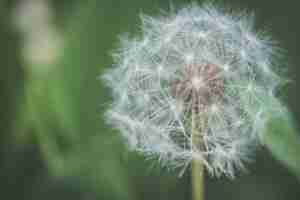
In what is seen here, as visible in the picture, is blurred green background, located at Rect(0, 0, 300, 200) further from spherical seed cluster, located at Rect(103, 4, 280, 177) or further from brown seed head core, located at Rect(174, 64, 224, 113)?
brown seed head core, located at Rect(174, 64, 224, 113)

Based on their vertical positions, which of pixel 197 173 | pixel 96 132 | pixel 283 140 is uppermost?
pixel 96 132

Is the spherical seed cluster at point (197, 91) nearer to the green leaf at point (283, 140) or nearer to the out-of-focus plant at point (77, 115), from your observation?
the green leaf at point (283, 140)

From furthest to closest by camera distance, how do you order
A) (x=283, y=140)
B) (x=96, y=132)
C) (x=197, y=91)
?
(x=96, y=132)
(x=283, y=140)
(x=197, y=91)

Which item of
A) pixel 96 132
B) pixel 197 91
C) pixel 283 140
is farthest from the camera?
pixel 96 132

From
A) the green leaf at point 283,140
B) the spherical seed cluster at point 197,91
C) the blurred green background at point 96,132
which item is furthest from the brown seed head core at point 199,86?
the blurred green background at point 96,132

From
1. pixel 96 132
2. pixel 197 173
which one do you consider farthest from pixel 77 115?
pixel 197 173

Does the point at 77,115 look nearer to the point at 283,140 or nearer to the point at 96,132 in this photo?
the point at 96,132

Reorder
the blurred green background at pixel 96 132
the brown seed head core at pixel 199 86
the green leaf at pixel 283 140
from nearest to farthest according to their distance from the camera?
the brown seed head core at pixel 199 86 → the green leaf at pixel 283 140 → the blurred green background at pixel 96 132
